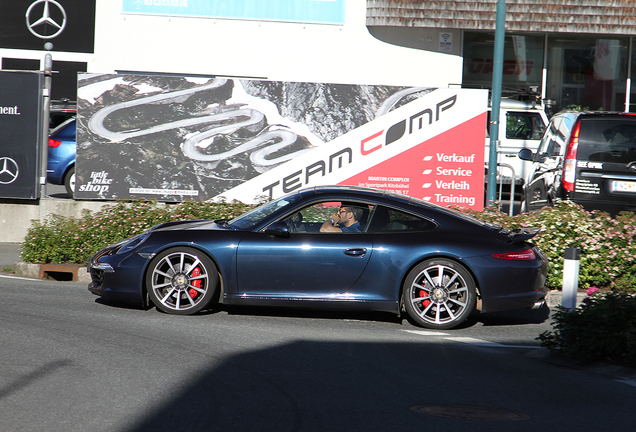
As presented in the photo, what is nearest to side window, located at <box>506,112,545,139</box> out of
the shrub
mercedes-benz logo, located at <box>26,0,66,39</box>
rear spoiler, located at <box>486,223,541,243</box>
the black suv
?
the black suv

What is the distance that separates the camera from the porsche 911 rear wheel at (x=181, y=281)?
7.22m

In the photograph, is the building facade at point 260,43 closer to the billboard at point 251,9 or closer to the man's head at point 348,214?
the billboard at point 251,9

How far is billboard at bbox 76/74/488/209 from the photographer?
40.3 ft

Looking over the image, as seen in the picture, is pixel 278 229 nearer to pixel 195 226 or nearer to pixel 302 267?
pixel 302 267

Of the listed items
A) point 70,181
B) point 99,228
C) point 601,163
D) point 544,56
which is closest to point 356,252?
point 99,228

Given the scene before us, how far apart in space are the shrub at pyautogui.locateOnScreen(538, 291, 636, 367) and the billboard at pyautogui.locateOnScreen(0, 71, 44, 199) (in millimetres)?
8966

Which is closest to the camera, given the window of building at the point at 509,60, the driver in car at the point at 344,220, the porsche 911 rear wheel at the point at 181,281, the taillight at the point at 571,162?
the porsche 911 rear wheel at the point at 181,281

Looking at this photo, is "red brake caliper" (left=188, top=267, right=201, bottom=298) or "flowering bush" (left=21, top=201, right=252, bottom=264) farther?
"flowering bush" (left=21, top=201, right=252, bottom=264)

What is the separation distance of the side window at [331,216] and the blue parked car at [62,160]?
25.6ft

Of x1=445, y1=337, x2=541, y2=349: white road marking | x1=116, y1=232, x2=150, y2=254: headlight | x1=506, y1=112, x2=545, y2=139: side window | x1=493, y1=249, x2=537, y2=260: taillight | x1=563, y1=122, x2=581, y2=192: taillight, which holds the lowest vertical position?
x1=445, y1=337, x2=541, y2=349: white road marking

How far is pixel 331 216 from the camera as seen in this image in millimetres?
7414

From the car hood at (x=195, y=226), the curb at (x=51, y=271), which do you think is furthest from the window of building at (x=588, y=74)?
the car hood at (x=195, y=226)

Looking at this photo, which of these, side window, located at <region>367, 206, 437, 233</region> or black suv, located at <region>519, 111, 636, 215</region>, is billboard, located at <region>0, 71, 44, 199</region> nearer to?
side window, located at <region>367, 206, 437, 233</region>

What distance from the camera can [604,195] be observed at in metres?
10.4
